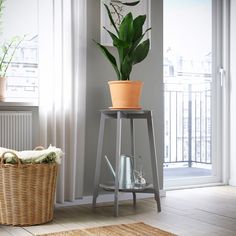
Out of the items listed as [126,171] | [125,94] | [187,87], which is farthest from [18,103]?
[187,87]

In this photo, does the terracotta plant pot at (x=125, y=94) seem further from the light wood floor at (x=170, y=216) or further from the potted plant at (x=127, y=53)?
the light wood floor at (x=170, y=216)

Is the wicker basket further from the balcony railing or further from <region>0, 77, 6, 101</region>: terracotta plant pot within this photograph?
the balcony railing

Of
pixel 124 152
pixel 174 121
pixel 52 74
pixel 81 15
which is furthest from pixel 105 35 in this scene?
pixel 174 121

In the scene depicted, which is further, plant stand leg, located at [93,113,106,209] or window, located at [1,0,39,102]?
window, located at [1,0,39,102]

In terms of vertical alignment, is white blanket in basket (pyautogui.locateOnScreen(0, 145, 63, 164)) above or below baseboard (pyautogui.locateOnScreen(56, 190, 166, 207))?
above

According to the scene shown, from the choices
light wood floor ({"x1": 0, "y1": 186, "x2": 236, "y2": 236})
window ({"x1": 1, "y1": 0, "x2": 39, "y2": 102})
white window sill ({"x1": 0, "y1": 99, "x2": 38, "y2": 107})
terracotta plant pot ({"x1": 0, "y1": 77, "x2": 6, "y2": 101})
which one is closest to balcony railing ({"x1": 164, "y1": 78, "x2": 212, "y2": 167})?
light wood floor ({"x1": 0, "y1": 186, "x2": 236, "y2": 236})

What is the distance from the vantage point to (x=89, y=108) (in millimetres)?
3641

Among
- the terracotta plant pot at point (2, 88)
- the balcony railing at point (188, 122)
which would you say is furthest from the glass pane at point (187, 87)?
the terracotta plant pot at point (2, 88)

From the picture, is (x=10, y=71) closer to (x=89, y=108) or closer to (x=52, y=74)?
(x=52, y=74)

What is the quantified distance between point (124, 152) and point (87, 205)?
547 mm

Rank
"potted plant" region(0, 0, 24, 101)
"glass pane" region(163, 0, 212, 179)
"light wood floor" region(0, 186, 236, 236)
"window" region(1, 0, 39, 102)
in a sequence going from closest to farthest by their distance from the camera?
1. "light wood floor" region(0, 186, 236, 236)
2. "potted plant" region(0, 0, 24, 101)
3. "window" region(1, 0, 39, 102)
4. "glass pane" region(163, 0, 212, 179)

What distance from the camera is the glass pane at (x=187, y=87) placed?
4480mm

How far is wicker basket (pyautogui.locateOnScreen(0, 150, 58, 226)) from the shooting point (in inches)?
110

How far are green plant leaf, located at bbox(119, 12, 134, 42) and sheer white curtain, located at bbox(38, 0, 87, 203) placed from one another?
399mm
